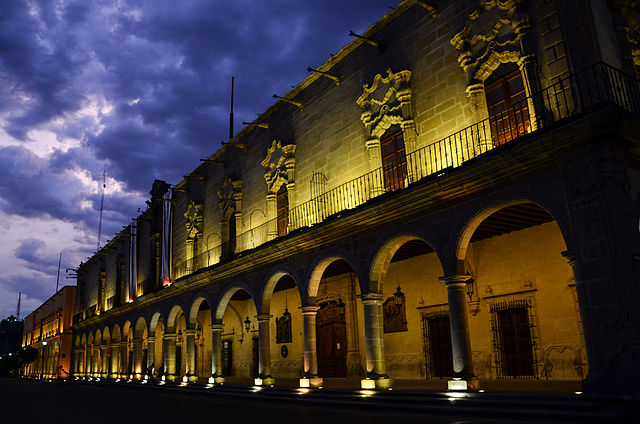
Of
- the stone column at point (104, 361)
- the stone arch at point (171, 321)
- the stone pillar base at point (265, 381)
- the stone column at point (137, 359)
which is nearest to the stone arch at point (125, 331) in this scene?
the stone column at point (137, 359)

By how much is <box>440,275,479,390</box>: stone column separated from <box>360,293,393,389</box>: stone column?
2222 mm

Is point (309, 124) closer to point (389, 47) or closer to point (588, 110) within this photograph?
point (389, 47)

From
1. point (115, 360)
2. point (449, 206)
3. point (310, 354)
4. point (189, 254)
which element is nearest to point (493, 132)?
point (449, 206)

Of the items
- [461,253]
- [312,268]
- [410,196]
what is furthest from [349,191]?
[461,253]

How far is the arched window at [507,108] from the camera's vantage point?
10453mm

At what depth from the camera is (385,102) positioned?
13531 mm

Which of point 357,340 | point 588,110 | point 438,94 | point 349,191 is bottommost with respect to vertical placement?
point 357,340

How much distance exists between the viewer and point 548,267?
41.0ft

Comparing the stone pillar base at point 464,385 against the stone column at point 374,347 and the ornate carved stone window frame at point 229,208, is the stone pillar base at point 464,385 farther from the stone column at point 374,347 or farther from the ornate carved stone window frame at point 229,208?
the ornate carved stone window frame at point 229,208

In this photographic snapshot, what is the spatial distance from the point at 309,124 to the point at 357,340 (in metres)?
7.35

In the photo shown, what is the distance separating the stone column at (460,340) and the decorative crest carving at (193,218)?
591 inches

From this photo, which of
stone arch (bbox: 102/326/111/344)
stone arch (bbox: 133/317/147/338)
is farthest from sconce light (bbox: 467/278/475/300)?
stone arch (bbox: 102/326/111/344)

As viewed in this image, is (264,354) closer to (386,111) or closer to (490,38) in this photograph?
(386,111)

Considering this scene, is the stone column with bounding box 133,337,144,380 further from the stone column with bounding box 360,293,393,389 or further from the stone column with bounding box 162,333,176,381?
the stone column with bounding box 360,293,393,389
